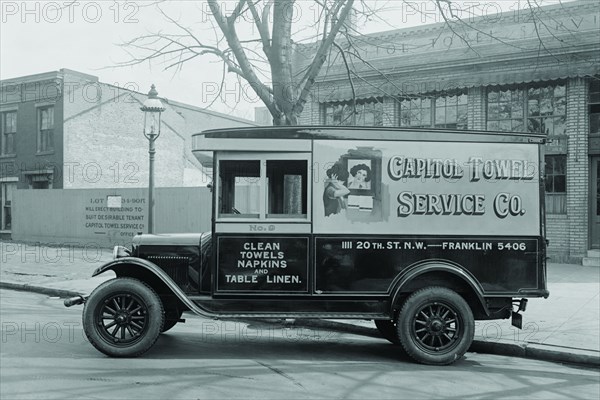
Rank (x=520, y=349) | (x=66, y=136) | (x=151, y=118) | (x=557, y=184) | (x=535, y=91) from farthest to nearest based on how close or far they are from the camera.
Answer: (x=66, y=136)
(x=535, y=91)
(x=557, y=184)
(x=151, y=118)
(x=520, y=349)

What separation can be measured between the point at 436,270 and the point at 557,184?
33.9 feet

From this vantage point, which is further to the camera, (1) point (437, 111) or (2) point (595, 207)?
(1) point (437, 111)

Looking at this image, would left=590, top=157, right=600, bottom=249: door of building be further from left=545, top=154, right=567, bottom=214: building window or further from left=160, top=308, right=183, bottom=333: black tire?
left=160, top=308, right=183, bottom=333: black tire

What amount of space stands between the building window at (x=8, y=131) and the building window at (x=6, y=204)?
1652 millimetres

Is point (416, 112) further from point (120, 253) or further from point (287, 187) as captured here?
point (120, 253)

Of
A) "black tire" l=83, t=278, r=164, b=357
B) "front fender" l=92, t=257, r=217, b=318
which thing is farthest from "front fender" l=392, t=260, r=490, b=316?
"black tire" l=83, t=278, r=164, b=357

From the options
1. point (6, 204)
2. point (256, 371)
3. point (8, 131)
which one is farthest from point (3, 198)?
point (256, 371)

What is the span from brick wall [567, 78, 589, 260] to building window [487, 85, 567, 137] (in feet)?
0.97

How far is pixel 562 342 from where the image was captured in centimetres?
710

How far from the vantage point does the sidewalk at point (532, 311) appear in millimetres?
6969

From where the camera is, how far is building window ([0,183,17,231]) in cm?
2533

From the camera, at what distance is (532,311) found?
898 cm

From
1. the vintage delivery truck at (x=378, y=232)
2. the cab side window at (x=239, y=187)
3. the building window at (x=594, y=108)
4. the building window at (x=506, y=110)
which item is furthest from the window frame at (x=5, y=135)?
the building window at (x=594, y=108)

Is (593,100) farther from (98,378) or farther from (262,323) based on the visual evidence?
(98,378)
